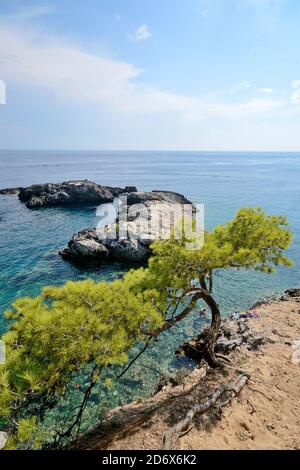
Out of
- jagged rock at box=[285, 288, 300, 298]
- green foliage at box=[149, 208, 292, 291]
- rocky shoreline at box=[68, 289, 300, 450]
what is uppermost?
green foliage at box=[149, 208, 292, 291]

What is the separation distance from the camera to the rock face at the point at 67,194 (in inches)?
2650

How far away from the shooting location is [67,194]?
224 feet

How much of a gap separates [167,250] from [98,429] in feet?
27.0

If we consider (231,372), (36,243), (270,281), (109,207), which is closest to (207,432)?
(231,372)

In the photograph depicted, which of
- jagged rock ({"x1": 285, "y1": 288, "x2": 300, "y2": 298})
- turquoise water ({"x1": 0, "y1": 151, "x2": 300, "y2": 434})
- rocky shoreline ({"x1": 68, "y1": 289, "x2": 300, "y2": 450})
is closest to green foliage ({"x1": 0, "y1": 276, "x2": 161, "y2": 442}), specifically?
rocky shoreline ({"x1": 68, "y1": 289, "x2": 300, "y2": 450})

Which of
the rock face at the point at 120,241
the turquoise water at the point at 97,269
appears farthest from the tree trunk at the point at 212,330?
the rock face at the point at 120,241

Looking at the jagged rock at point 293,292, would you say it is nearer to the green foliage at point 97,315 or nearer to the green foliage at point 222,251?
the green foliage at point 97,315

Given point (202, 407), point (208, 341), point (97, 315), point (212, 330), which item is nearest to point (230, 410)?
point (202, 407)

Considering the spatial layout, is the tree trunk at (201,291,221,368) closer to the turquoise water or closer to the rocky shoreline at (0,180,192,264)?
the turquoise water

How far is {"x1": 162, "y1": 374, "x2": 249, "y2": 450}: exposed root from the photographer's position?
32.2 feet

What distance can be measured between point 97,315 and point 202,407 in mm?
5851

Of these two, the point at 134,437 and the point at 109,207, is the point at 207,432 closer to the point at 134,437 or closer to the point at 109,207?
the point at 134,437

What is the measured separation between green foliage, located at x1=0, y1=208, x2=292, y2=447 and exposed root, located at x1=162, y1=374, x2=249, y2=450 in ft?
10.4

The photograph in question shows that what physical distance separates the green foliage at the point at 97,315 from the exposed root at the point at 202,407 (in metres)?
3.16
